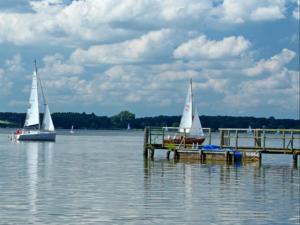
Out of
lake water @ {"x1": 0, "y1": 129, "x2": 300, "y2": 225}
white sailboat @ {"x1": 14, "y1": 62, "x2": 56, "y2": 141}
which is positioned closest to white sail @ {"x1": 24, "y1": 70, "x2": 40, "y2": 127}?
white sailboat @ {"x1": 14, "y1": 62, "x2": 56, "y2": 141}

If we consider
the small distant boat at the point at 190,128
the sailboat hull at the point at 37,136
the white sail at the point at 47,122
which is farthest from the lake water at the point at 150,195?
the white sail at the point at 47,122

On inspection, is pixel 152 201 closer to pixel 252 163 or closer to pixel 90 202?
pixel 90 202

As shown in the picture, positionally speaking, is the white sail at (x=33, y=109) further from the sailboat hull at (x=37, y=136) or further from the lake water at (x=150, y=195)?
the lake water at (x=150, y=195)

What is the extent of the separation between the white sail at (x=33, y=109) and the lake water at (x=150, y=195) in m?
61.8

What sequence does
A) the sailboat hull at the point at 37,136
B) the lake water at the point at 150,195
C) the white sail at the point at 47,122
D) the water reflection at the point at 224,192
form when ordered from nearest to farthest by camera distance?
the lake water at the point at 150,195 < the water reflection at the point at 224,192 < the sailboat hull at the point at 37,136 < the white sail at the point at 47,122

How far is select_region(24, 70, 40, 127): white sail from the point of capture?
11768 centimetres

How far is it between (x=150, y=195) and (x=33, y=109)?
3306 inches

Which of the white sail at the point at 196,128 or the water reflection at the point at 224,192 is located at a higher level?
the white sail at the point at 196,128

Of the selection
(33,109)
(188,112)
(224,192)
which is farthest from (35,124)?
(224,192)

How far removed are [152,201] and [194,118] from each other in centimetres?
4946

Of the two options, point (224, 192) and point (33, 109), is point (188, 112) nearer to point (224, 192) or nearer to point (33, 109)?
point (33, 109)

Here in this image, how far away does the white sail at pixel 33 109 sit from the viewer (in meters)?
118

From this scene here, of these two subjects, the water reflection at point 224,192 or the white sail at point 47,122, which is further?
the white sail at point 47,122

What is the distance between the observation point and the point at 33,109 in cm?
11819
